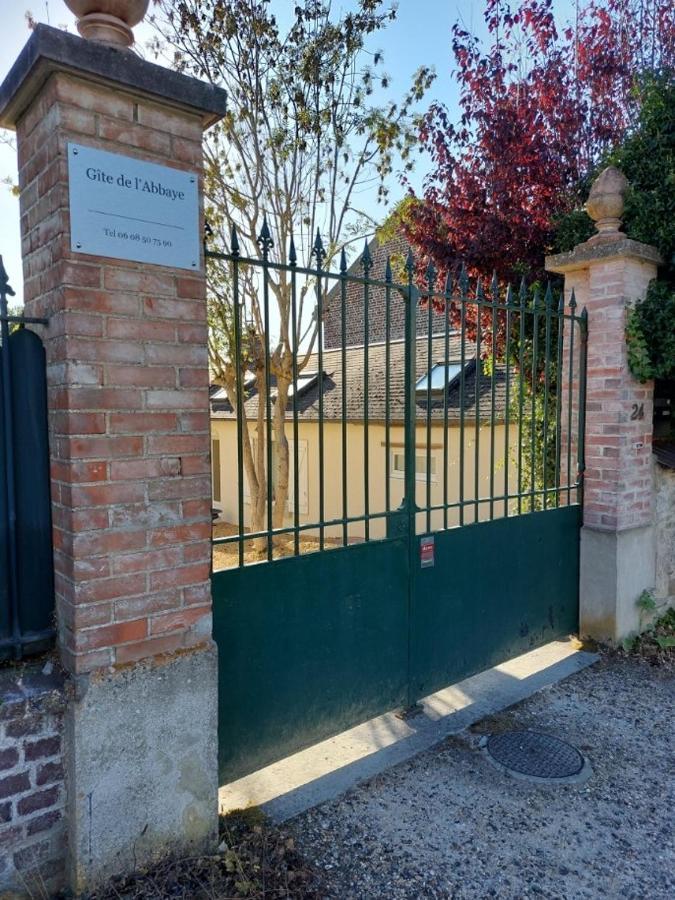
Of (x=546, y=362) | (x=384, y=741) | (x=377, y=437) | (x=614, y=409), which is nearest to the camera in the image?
(x=384, y=741)

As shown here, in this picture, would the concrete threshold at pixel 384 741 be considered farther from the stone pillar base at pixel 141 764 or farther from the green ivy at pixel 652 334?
the green ivy at pixel 652 334

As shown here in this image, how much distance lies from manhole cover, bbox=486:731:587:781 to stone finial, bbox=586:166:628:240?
3454 mm

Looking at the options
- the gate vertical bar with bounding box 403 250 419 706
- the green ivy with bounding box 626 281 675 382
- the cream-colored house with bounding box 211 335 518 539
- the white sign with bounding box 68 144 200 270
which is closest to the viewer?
the white sign with bounding box 68 144 200 270

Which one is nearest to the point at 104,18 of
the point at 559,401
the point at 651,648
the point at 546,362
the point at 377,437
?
the point at 546,362

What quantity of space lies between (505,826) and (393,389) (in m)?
8.05

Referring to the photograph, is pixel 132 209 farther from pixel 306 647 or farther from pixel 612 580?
pixel 612 580

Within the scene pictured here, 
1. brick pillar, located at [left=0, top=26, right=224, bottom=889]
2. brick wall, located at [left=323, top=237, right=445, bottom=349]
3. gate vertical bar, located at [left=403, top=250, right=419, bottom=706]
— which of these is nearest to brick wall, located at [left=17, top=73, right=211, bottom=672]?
brick pillar, located at [left=0, top=26, right=224, bottom=889]

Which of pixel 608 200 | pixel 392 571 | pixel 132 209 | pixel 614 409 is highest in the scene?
pixel 608 200

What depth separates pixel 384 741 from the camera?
3.33 m

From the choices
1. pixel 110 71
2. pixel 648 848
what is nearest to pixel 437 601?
pixel 648 848

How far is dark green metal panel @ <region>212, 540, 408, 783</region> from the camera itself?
2705 mm

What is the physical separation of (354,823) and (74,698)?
1417 mm

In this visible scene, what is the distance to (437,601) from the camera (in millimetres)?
3631

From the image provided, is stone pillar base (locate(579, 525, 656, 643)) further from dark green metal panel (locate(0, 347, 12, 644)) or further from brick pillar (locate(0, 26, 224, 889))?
dark green metal panel (locate(0, 347, 12, 644))
